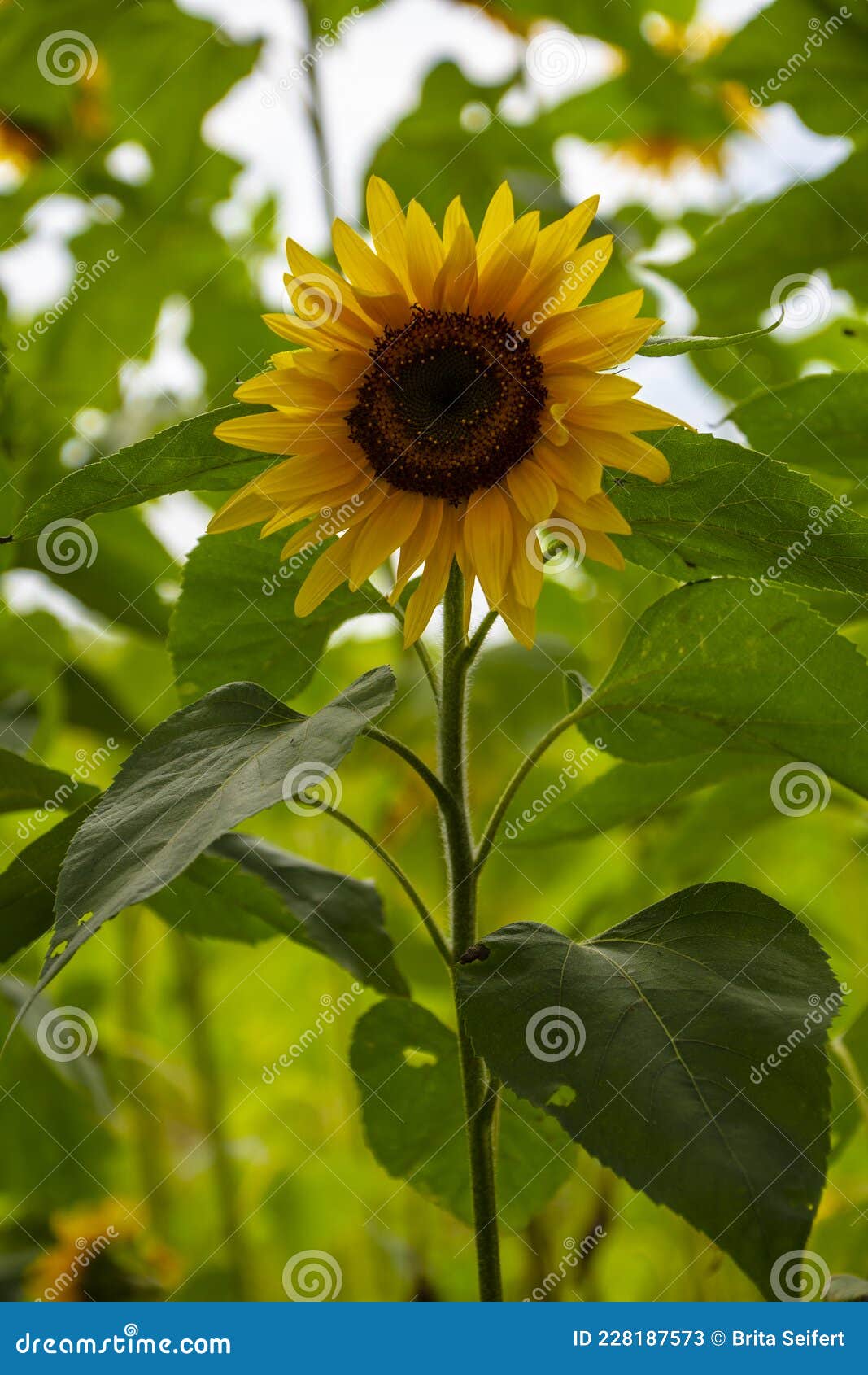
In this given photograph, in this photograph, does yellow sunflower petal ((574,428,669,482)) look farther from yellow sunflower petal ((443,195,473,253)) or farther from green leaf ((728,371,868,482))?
green leaf ((728,371,868,482))

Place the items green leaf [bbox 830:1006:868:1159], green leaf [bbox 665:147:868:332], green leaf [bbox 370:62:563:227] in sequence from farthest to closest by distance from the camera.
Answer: green leaf [bbox 370:62:563:227] → green leaf [bbox 665:147:868:332] → green leaf [bbox 830:1006:868:1159]

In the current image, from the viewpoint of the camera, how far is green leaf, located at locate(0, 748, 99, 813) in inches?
26.8

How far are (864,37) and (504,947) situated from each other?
83 centimetres

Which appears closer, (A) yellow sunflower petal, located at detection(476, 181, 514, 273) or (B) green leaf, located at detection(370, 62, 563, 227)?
(A) yellow sunflower petal, located at detection(476, 181, 514, 273)

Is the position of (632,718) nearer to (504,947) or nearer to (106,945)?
(504,947)

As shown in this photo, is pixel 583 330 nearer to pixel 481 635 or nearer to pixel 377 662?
pixel 481 635

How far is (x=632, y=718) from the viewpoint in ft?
2.20

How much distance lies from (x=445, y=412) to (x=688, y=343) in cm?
16

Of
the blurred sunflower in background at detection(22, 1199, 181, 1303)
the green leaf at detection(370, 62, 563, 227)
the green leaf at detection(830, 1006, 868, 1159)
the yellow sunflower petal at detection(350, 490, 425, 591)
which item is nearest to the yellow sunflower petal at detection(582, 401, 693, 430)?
the yellow sunflower petal at detection(350, 490, 425, 591)

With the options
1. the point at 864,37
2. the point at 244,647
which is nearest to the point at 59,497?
the point at 244,647

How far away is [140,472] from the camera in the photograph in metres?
0.54

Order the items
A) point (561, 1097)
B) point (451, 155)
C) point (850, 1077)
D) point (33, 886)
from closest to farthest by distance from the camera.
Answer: point (561, 1097) → point (33, 886) → point (850, 1077) → point (451, 155)

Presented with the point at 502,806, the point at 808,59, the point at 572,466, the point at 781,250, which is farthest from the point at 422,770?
the point at 808,59

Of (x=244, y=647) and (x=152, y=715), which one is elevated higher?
(x=244, y=647)
